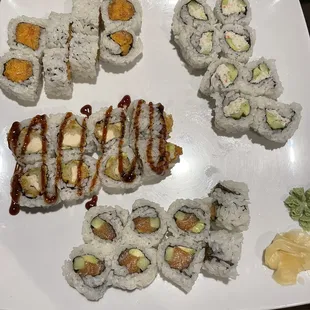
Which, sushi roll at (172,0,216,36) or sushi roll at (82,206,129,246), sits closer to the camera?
sushi roll at (82,206,129,246)

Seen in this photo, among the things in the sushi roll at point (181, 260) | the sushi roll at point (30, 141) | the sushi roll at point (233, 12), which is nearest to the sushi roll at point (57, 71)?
the sushi roll at point (30, 141)

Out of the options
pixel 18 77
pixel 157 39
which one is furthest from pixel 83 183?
pixel 157 39

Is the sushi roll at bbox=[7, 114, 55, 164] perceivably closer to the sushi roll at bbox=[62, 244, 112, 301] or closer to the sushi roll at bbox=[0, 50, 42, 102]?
the sushi roll at bbox=[0, 50, 42, 102]

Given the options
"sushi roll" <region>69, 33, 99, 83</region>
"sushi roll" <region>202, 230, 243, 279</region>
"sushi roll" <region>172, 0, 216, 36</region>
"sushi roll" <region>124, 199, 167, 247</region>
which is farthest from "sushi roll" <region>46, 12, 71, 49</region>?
"sushi roll" <region>202, 230, 243, 279</region>

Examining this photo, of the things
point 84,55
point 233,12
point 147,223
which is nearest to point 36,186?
point 147,223

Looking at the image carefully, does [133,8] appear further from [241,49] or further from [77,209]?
[77,209]

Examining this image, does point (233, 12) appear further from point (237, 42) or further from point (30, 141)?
point (30, 141)

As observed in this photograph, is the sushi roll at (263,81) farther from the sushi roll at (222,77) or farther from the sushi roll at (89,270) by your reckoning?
the sushi roll at (89,270)
